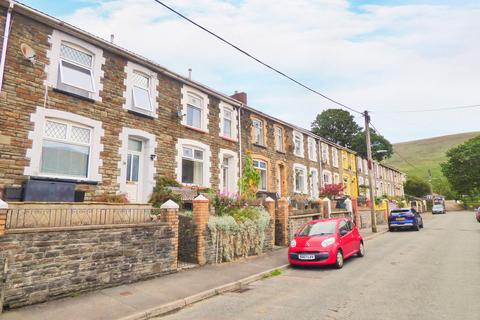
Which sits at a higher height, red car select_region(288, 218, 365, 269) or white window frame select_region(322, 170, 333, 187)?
white window frame select_region(322, 170, 333, 187)

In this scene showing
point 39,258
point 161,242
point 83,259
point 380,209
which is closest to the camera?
point 39,258

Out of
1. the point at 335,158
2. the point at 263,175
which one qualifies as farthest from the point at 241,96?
the point at 335,158

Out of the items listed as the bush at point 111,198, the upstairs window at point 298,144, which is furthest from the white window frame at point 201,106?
the upstairs window at point 298,144

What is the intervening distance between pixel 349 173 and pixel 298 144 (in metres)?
10.8

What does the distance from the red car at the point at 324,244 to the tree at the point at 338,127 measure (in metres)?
38.4

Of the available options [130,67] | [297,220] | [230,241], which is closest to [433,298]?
[230,241]

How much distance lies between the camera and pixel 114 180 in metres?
11.0

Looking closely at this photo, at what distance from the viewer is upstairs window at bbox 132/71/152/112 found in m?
12.3

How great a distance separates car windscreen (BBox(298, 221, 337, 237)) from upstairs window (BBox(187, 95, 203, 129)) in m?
7.28

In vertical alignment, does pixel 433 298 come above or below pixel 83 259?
below

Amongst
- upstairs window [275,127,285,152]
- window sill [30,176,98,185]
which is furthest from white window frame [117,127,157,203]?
upstairs window [275,127,285,152]

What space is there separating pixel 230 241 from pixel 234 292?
325 cm

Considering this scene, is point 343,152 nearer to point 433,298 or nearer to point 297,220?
point 297,220

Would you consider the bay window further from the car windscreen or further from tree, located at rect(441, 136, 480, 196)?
tree, located at rect(441, 136, 480, 196)
